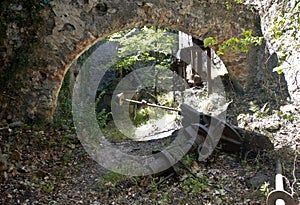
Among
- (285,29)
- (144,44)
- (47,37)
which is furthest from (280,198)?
(144,44)

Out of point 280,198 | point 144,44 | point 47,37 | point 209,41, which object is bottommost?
point 280,198

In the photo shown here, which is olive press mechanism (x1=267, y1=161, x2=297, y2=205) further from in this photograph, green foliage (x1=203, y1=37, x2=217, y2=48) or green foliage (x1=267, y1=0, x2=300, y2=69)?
green foliage (x1=203, y1=37, x2=217, y2=48)

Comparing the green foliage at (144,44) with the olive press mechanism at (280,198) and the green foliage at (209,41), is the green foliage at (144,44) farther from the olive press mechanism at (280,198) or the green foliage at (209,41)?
the olive press mechanism at (280,198)

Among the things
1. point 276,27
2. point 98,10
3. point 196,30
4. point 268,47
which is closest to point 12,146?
point 98,10

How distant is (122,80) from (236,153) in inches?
235

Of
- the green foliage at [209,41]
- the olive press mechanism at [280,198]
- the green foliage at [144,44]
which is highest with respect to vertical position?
the green foliage at [144,44]

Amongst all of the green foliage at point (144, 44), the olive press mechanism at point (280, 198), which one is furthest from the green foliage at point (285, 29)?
the green foliage at point (144, 44)

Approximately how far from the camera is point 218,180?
3.29 m

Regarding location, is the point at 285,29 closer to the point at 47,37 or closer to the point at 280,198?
the point at 280,198

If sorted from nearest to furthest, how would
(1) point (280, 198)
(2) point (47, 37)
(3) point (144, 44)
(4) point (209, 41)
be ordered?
(1) point (280, 198) → (4) point (209, 41) → (2) point (47, 37) → (3) point (144, 44)

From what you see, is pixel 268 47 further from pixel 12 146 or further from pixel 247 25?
pixel 12 146

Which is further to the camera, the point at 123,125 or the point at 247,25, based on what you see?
the point at 123,125

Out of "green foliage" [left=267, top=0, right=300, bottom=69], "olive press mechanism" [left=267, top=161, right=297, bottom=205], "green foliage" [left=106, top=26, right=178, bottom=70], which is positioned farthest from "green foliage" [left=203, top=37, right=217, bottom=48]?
"green foliage" [left=106, top=26, right=178, bottom=70]

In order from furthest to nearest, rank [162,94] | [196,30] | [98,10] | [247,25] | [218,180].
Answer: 1. [162,94]
2. [247,25]
3. [196,30]
4. [98,10]
5. [218,180]
